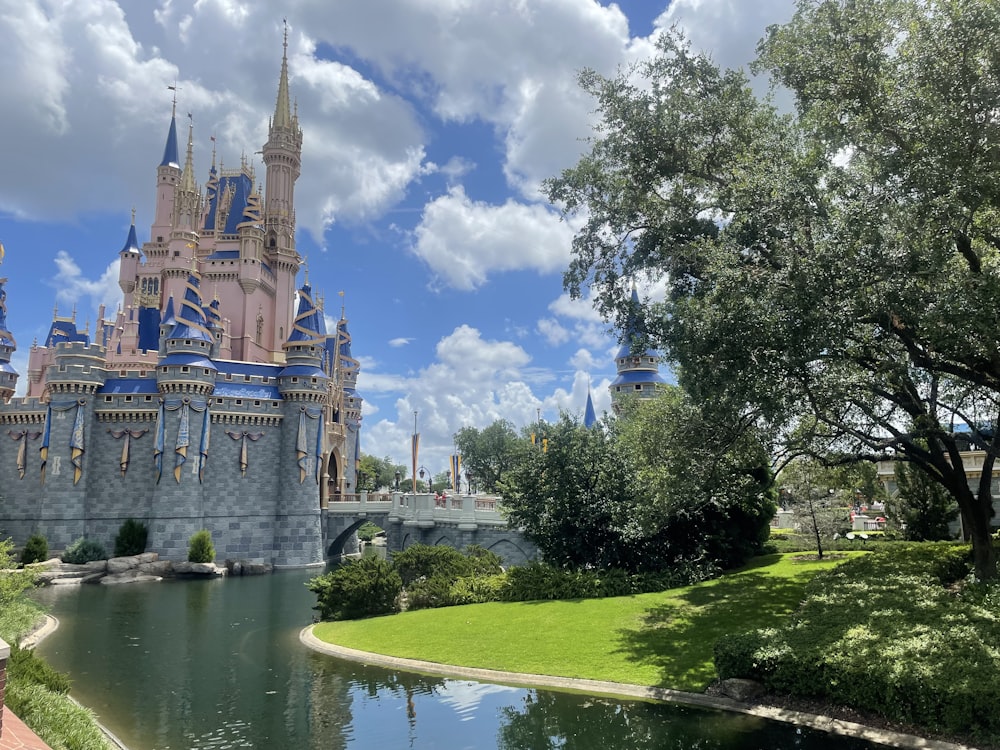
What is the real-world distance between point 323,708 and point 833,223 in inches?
575

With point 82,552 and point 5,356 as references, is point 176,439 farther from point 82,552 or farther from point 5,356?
point 5,356

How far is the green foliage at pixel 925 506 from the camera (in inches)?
1065

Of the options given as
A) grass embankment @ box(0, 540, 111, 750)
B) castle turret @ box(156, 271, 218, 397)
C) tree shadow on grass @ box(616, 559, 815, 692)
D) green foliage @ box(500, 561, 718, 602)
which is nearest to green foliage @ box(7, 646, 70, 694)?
grass embankment @ box(0, 540, 111, 750)

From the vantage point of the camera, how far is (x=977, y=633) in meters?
11.4

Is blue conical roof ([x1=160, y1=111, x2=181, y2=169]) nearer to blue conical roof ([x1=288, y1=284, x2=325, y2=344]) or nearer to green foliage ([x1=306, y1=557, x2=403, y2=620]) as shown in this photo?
blue conical roof ([x1=288, y1=284, x2=325, y2=344])

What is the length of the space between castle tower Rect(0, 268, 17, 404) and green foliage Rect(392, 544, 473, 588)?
39.4m

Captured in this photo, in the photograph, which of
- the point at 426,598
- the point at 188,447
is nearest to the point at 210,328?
the point at 188,447

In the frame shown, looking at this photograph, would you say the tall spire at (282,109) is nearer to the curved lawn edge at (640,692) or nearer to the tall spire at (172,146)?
the tall spire at (172,146)

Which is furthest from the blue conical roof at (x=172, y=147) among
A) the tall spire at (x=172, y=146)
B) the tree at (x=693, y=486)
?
the tree at (x=693, y=486)

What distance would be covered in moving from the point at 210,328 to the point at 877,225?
50.0 metres

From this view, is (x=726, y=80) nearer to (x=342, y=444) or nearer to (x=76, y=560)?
(x=76, y=560)

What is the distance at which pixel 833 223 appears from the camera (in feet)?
44.3

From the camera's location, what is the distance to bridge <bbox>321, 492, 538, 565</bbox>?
33125 mm

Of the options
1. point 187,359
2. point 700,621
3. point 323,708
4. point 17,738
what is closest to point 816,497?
point 700,621
